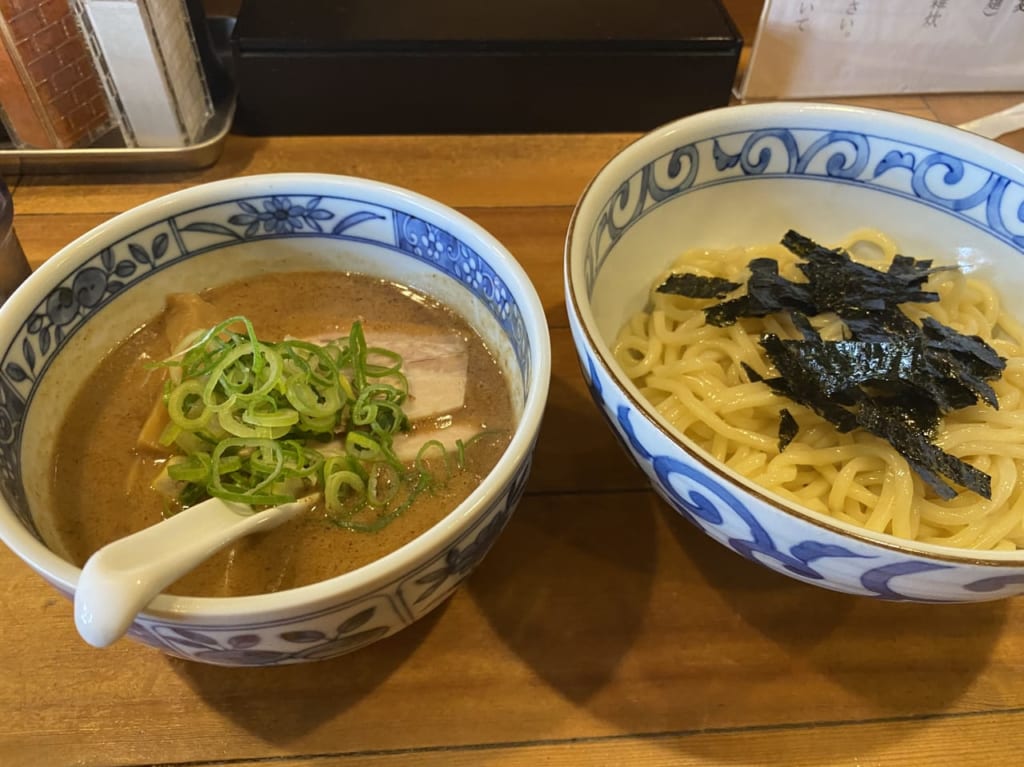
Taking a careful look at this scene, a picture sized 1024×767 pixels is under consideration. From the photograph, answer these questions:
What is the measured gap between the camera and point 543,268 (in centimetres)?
136

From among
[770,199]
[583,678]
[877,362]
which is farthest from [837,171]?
[583,678]

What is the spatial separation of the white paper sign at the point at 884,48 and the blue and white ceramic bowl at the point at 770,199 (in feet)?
1.83

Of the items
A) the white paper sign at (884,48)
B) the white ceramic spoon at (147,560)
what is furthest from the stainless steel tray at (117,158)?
the white paper sign at (884,48)

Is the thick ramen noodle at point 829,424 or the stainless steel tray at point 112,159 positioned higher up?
the stainless steel tray at point 112,159

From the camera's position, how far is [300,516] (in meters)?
0.87

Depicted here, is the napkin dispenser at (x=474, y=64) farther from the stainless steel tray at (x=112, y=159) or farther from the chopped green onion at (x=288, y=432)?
the chopped green onion at (x=288, y=432)

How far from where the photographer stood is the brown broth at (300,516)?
0.84m

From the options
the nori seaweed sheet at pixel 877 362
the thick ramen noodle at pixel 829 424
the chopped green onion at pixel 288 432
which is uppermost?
the chopped green onion at pixel 288 432

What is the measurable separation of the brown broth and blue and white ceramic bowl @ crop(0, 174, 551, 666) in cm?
2

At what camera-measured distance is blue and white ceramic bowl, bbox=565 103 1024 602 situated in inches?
38.4

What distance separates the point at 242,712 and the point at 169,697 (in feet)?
0.28

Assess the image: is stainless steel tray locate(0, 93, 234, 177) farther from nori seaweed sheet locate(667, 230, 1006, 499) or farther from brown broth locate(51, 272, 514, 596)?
nori seaweed sheet locate(667, 230, 1006, 499)

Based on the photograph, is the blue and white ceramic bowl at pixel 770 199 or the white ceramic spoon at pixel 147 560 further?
the blue and white ceramic bowl at pixel 770 199

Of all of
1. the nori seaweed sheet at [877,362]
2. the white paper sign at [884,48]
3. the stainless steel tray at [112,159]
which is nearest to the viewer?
the nori seaweed sheet at [877,362]
